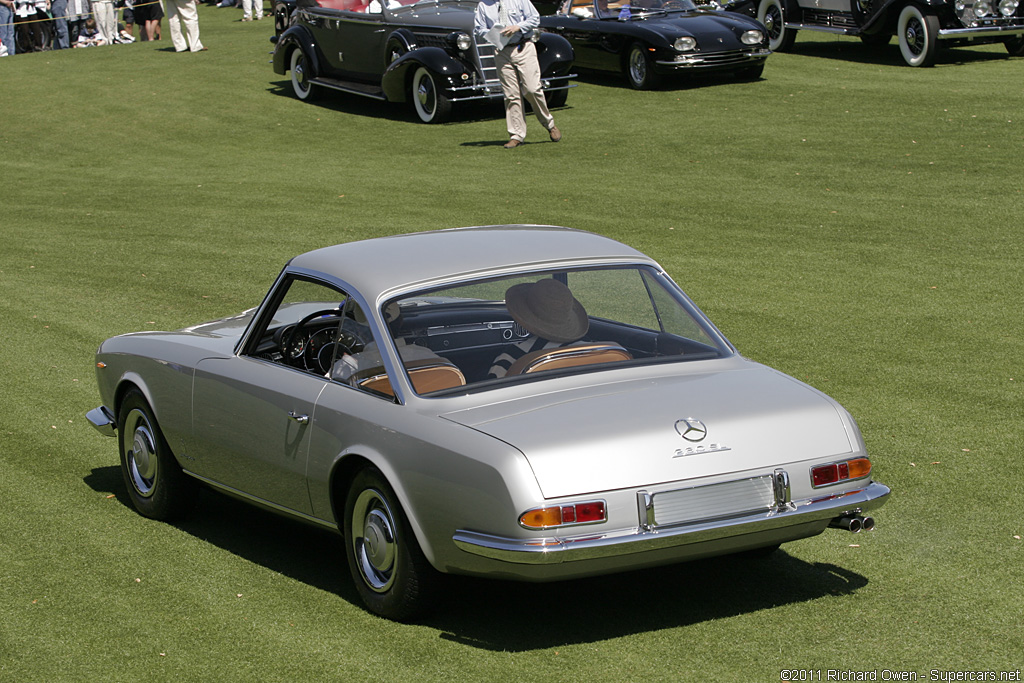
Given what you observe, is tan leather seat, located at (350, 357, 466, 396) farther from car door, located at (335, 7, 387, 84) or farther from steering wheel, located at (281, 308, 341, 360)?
car door, located at (335, 7, 387, 84)

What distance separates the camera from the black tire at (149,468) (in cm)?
618

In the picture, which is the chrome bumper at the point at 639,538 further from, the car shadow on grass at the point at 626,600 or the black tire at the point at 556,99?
the black tire at the point at 556,99

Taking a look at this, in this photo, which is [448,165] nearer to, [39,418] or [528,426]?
[39,418]

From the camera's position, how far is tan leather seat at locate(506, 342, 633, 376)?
5.02m

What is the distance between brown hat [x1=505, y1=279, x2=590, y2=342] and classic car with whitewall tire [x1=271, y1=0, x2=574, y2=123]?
1363 centimetres

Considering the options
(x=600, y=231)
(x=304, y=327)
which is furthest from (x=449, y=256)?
(x=600, y=231)

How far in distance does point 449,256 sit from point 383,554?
1.28m

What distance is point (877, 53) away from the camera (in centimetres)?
2291

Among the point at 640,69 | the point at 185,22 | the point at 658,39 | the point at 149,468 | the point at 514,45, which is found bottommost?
the point at 149,468

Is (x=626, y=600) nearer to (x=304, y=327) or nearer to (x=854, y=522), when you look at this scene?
(x=854, y=522)

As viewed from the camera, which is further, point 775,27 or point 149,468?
point 775,27

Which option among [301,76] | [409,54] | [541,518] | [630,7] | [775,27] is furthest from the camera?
[775,27]

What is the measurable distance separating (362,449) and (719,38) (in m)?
16.2

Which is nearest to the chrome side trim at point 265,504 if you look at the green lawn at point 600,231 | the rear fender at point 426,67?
the green lawn at point 600,231
